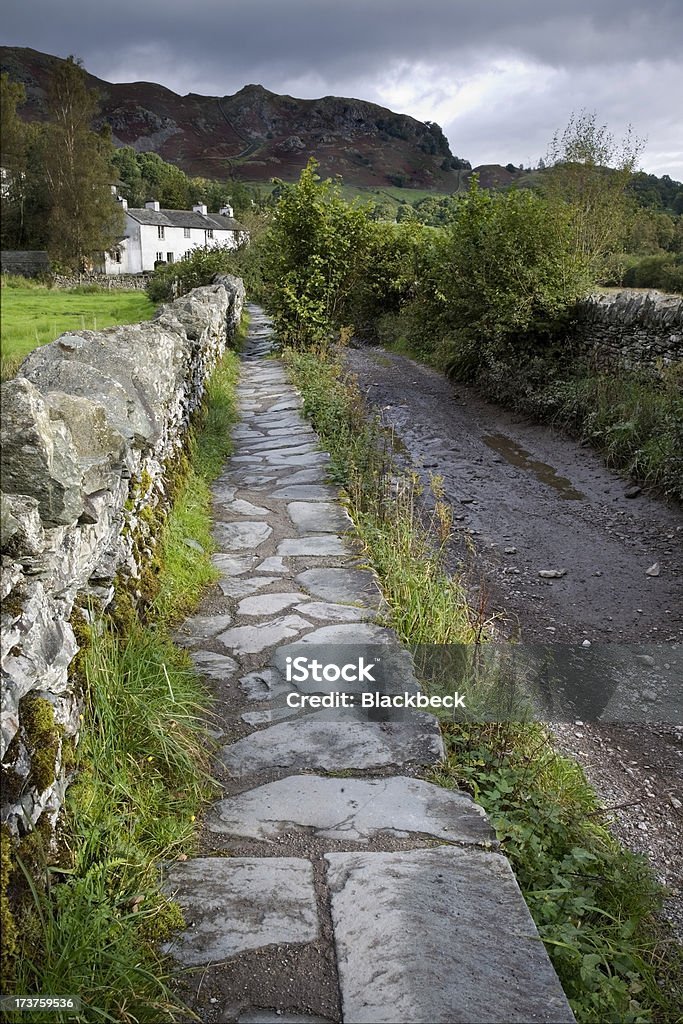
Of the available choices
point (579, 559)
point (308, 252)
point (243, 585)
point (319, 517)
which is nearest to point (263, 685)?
point (243, 585)

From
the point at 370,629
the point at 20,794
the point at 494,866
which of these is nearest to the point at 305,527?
the point at 370,629

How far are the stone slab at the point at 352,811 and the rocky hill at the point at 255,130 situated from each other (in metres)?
2.01

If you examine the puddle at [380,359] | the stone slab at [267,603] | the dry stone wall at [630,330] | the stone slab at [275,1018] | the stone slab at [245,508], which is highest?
the dry stone wall at [630,330]

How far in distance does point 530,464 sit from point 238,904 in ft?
24.9

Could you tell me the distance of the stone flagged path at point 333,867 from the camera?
1764 millimetres

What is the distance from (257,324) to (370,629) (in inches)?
649

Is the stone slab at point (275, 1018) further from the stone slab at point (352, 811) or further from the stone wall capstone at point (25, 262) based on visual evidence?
the stone wall capstone at point (25, 262)

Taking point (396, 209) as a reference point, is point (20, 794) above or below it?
below

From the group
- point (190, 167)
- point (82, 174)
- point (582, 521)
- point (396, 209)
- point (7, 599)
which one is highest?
point (396, 209)

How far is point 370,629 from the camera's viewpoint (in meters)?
3.52

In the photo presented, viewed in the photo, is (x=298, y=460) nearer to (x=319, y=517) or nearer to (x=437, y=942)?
(x=319, y=517)

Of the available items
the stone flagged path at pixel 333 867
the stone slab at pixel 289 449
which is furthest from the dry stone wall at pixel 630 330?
the stone flagged path at pixel 333 867

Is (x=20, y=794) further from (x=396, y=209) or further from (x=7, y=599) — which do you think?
(x=396, y=209)

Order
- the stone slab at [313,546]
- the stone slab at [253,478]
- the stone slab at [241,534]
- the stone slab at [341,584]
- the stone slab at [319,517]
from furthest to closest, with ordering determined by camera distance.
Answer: the stone slab at [253,478], the stone slab at [319,517], the stone slab at [241,534], the stone slab at [313,546], the stone slab at [341,584]
